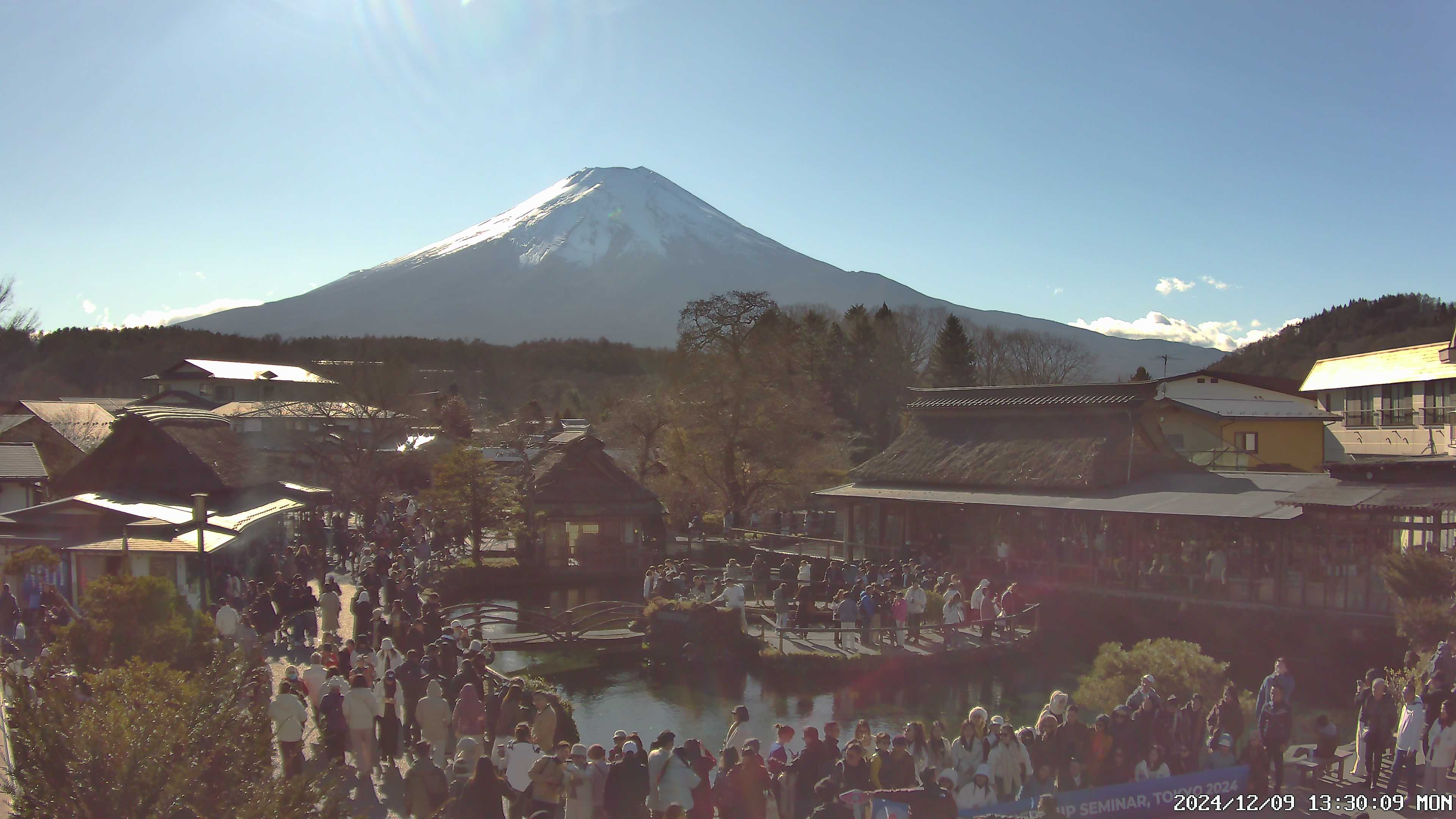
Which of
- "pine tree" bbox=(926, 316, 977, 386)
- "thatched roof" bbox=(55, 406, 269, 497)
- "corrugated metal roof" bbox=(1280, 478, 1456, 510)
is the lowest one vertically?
"corrugated metal roof" bbox=(1280, 478, 1456, 510)

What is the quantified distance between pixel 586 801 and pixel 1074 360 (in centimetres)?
5708

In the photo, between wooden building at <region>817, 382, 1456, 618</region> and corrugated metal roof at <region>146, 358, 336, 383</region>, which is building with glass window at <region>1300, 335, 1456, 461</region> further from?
corrugated metal roof at <region>146, 358, 336, 383</region>

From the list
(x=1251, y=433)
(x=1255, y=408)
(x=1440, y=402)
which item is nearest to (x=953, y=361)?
(x=1255, y=408)

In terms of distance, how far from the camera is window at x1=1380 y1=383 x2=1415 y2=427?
1268 inches

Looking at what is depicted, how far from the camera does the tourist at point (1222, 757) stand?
8047 mm

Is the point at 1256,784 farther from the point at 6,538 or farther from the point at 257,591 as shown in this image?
the point at 6,538

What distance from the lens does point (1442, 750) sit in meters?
7.99

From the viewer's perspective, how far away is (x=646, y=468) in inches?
1380

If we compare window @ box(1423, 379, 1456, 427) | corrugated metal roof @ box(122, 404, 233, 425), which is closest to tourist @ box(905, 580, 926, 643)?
Result: corrugated metal roof @ box(122, 404, 233, 425)

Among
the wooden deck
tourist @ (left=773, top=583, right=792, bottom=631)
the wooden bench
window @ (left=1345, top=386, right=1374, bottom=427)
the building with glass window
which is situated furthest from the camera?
window @ (left=1345, top=386, right=1374, bottom=427)

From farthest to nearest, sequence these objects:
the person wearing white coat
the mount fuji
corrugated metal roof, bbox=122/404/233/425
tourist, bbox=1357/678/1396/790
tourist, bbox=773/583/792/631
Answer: the mount fuji → corrugated metal roof, bbox=122/404/233/425 → tourist, bbox=773/583/792/631 → the person wearing white coat → tourist, bbox=1357/678/1396/790

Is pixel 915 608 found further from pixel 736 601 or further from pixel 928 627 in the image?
pixel 736 601

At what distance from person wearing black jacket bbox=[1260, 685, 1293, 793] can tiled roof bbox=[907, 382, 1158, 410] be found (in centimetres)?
1224

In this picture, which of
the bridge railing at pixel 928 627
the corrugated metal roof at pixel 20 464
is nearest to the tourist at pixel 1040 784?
the bridge railing at pixel 928 627
